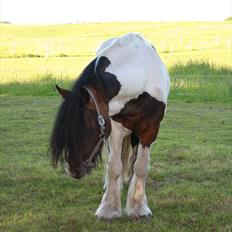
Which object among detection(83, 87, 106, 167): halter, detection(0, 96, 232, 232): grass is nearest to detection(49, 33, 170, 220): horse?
detection(83, 87, 106, 167): halter

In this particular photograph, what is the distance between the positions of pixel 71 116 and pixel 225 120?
23.9 ft

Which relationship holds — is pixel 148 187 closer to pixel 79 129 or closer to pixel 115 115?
pixel 115 115

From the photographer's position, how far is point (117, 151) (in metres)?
4.59

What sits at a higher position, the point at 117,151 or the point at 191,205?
the point at 117,151

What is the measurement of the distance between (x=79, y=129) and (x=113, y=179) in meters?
0.89

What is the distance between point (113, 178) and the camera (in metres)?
4.66

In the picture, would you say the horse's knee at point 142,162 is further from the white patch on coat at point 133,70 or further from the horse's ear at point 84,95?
the horse's ear at point 84,95

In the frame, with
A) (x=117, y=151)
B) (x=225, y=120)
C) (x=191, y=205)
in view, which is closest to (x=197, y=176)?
(x=191, y=205)

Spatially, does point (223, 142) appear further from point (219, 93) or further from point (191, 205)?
point (219, 93)

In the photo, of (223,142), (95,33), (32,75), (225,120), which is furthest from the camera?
(95,33)

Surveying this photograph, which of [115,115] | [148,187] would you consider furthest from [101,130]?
[148,187]

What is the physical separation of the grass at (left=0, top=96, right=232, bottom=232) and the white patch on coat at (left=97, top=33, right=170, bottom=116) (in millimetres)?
1078

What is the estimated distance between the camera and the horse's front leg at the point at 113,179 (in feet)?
14.9

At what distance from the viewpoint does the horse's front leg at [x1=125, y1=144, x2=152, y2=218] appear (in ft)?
15.4
